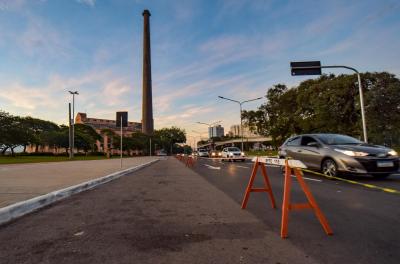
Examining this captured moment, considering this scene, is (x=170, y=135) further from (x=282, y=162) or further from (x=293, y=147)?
(x=282, y=162)

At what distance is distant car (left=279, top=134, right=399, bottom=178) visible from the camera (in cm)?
891

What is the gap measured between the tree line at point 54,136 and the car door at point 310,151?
55.8 meters

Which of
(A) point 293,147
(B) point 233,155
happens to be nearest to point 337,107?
(B) point 233,155

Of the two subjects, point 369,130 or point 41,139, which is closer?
point 369,130

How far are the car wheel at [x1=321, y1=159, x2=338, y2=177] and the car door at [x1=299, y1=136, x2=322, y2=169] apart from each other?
0.23 meters

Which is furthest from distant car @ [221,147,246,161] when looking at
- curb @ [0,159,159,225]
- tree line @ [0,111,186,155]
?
tree line @ [0,111,186,155]

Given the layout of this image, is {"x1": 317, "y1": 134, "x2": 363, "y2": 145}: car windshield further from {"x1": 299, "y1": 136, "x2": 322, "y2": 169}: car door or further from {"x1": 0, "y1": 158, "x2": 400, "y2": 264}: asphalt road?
{"x1": 0, "y1": 158, "x2": 400, "y2": 264}: asphalt road

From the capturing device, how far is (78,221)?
4785mm

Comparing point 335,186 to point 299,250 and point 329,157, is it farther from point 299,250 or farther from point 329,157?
point 299,250

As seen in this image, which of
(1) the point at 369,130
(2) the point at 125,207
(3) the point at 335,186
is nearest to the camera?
(2) the point at 125,207

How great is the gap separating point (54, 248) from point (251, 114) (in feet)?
164

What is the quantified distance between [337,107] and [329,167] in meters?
33.6

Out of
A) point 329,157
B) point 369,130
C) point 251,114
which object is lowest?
point 329,157

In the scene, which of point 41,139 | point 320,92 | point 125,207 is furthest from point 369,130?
point 41,139
